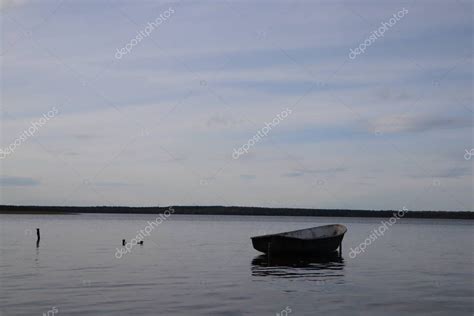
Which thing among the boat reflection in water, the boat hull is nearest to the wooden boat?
the boat hull

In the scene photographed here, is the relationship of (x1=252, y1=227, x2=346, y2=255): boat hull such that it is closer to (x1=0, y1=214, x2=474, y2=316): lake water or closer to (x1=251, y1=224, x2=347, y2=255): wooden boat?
(x1=251, y1=224, x2=347, y2=255): wooden boat

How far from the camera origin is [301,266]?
40312 millimetres

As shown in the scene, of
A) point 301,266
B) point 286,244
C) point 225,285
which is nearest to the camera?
point 225,285

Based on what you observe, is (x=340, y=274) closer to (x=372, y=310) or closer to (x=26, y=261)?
(x=372, y=310)

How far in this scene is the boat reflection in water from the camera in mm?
35094

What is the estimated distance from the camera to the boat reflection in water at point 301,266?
35.1 metres

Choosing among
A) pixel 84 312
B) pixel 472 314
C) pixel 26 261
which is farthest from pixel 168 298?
pixel 26 261

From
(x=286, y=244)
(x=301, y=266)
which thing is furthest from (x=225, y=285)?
(x=286, y=244)

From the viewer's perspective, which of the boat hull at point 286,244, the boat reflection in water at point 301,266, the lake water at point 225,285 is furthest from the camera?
the boat hull at point 286,244

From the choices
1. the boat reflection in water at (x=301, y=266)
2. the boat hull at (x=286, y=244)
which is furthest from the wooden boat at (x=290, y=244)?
the boat reflection in water at (x=301, y=266)

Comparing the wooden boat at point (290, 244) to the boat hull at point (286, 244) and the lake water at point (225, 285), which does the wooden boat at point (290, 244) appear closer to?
the boat hull at point (286, 244)

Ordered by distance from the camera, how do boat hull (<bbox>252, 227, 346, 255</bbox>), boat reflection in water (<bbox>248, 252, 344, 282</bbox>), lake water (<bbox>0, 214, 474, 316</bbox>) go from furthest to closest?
boat hull (<bbox>252, 227, 346, 255</bbox>)
boat reflection in water (<bbox>248, 252, 344, 282</bbox>)
lake water (<bbox>0, 214, 474, 316</bbox>)

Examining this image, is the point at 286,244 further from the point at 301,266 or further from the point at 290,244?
the point at 301,266

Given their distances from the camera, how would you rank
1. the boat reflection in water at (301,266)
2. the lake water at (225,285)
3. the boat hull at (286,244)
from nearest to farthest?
the lake water at (225,285)
the boat reflection in water at (301,266)
the boat hull at (286,244)
